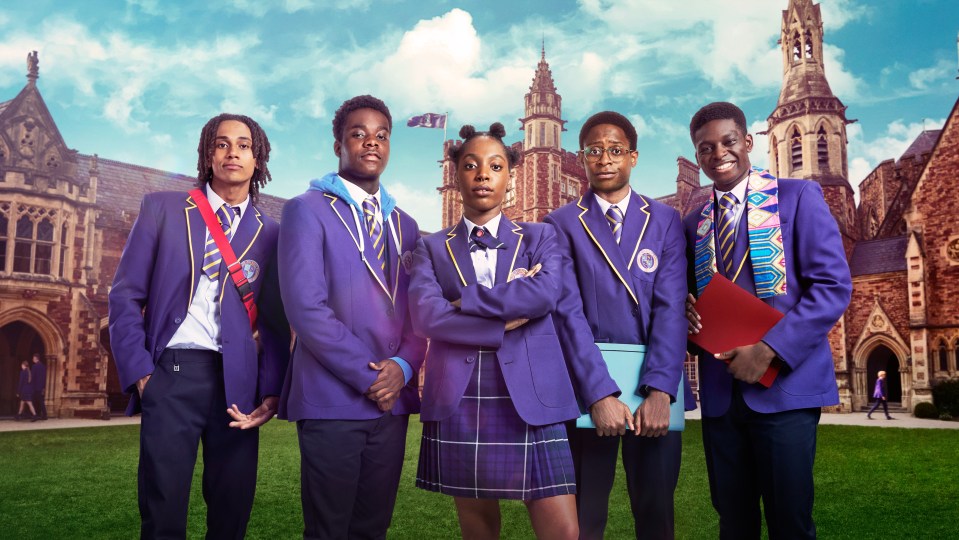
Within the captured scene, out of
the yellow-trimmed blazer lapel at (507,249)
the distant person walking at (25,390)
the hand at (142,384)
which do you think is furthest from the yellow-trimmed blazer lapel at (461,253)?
the distant person walking at (25,390)

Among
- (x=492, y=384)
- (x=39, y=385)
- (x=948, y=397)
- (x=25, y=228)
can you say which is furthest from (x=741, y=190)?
(x=25, y=228)

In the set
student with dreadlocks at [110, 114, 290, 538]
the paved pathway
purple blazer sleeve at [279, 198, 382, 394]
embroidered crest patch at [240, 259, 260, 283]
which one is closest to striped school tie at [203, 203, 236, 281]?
student with dreadlocks at [110, 114, 290, 538]

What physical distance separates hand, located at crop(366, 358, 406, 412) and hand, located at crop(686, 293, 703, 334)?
1.39 m

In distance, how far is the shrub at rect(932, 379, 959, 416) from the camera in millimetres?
20609

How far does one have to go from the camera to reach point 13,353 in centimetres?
2205

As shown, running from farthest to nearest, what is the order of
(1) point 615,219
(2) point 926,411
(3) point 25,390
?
1. (2) point 926,411
2. (3) point 25,390
3. (1) point 615,219

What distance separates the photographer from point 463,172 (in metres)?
3.06

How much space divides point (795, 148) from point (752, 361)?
111 ft

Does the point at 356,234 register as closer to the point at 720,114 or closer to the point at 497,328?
the point at 497,328

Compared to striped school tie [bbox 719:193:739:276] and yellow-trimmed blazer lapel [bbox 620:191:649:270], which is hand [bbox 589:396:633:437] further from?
striped school tie [bbox 719:193:739:276]

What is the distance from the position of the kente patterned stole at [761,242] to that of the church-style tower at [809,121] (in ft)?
99.5

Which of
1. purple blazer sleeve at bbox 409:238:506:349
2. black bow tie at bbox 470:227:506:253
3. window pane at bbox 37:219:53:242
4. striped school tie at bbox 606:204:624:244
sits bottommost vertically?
purple blazer sleeve at bbox 409:238:506:349

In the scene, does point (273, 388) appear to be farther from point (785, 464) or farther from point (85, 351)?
point (85, 351)

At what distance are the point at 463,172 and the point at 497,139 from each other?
0.22 meters
